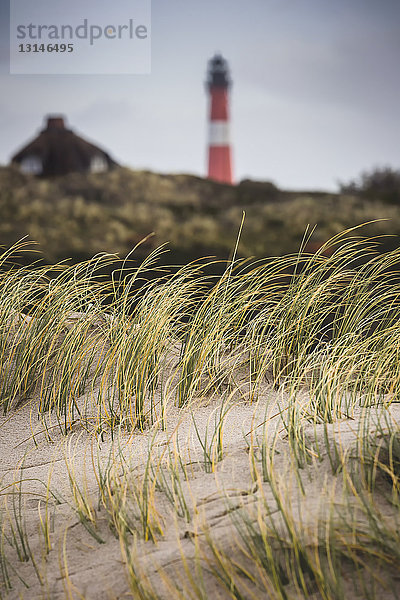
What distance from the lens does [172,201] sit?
367 inches

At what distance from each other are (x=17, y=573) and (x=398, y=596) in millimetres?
869

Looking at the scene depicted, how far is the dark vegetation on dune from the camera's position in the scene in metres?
7.87

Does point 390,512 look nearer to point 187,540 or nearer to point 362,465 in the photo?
point 362,465

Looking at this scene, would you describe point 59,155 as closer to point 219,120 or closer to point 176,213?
point 176,213

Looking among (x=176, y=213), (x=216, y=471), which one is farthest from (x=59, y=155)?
(x=216, y=471)

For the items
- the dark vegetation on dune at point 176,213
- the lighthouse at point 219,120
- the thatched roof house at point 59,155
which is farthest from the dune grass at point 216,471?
the lighthouse at point 219,120

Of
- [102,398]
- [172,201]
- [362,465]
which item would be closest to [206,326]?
[102,398]

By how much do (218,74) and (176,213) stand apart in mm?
6633

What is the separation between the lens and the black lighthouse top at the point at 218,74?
14.0m

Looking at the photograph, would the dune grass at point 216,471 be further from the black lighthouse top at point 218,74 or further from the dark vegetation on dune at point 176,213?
the black lighthouse top at point 218,74

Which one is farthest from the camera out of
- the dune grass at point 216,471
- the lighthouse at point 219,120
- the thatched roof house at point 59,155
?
the lighthouse at point 219,120

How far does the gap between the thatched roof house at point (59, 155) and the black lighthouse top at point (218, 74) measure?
14.9 ft

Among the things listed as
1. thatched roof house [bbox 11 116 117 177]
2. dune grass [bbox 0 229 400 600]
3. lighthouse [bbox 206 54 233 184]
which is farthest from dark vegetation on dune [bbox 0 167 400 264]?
dune grass [bbox 0 229 400 600]

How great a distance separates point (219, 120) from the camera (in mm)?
14250
